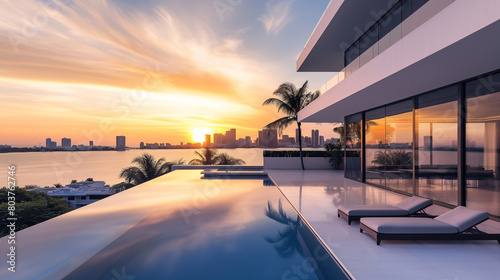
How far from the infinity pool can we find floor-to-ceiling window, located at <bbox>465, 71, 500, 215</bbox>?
4501 mm

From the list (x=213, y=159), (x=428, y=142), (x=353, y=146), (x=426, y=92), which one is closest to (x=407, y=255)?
(x=428, y=142)

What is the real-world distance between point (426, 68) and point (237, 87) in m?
14.9

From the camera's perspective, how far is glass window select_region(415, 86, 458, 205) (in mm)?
7320

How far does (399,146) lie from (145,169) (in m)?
16.0

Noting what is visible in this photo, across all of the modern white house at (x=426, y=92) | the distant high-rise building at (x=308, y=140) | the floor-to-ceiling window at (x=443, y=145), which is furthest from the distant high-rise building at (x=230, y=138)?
the floor-to-ceiling window at (x=443, y=145)

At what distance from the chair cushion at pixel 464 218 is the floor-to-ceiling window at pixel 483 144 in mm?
2056

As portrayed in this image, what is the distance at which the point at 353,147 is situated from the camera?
14133 mm

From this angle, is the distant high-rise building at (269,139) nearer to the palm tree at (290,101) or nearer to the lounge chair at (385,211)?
the palm tree at (290,101)

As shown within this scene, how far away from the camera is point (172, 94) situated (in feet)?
62.5

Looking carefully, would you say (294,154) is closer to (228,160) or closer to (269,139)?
(269,139)

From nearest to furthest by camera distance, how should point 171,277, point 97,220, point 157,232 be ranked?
point 171,277 < point 157,232 < point 97,220

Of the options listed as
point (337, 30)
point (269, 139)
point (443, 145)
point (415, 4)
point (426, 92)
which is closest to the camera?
point (415, 4)

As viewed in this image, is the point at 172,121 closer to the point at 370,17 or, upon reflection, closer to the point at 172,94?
the point at 172,94

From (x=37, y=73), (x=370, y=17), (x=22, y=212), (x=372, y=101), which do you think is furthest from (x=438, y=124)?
(x=22, y=212)
